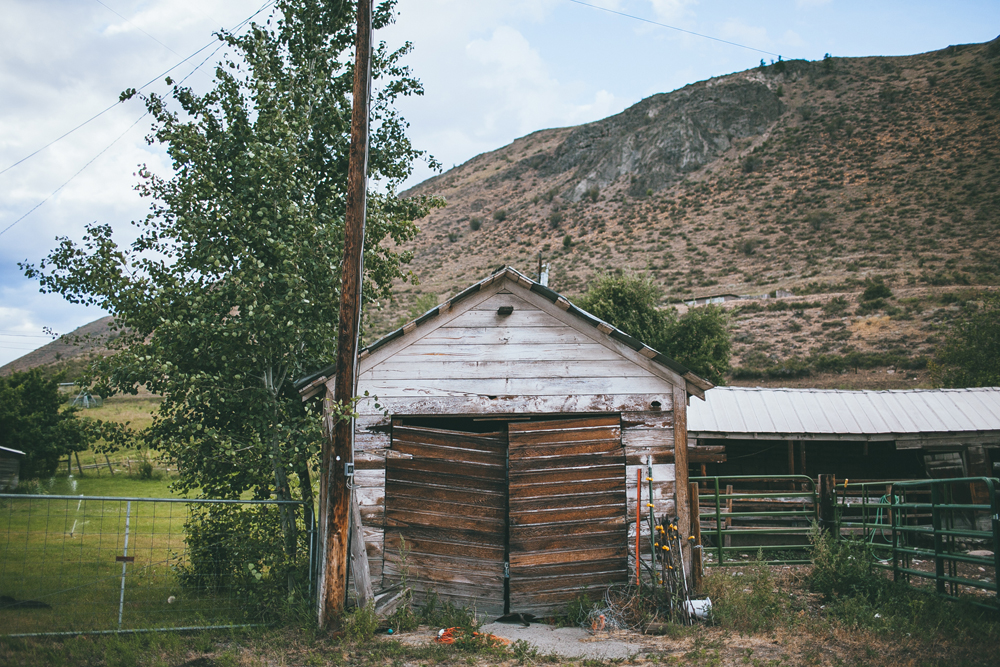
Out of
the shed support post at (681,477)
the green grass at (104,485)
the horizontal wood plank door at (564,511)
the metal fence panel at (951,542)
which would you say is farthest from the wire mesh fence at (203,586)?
the green grass at (104,485)

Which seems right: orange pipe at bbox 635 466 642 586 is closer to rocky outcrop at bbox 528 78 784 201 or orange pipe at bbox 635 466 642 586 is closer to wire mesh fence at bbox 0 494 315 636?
wire mesh fence at bbox 0 494 315 636

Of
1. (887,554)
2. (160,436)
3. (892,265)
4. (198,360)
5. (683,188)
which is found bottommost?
(887,554)

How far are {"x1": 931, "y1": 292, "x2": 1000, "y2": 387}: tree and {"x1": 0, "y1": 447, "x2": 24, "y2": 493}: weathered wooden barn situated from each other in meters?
40.3

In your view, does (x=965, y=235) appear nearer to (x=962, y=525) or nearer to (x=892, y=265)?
(x=892, y=265)

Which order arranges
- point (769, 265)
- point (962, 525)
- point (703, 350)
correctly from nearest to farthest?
point (962, 525) → point (703, 350) → point (769, 265)

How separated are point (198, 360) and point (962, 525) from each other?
17440 mm

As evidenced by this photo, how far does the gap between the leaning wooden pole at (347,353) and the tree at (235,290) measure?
146 centimetres

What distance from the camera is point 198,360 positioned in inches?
377

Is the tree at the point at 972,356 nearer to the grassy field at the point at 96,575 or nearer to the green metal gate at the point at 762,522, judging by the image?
the green metal gate at the point at 762,522

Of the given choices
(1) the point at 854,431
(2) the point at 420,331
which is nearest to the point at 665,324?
(1) the point at 854,431

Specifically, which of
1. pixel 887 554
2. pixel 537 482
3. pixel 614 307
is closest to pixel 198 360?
pixel 537 482

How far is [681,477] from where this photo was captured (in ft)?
29.6

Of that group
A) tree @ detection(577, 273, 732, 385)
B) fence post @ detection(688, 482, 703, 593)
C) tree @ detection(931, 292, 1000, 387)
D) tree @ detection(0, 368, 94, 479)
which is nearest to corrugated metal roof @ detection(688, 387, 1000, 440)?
fence post @ detection(688, 482, 703, 593)

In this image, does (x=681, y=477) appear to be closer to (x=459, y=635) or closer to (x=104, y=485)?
(x=459, y=635)
